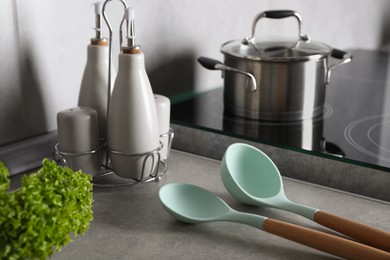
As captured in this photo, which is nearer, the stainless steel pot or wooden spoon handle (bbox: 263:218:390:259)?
wooden spoon handle (bbox: 263:218:390:259)

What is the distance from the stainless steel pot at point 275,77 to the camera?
1161mm

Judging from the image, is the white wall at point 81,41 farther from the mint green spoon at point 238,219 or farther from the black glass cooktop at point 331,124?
the mint green spoon at point 238,219

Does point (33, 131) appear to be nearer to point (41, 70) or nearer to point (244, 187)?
point (41, 70)

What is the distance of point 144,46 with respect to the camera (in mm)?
1238

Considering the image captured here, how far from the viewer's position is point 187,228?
2.76 ft

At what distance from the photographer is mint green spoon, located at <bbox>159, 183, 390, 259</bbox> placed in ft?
2.41

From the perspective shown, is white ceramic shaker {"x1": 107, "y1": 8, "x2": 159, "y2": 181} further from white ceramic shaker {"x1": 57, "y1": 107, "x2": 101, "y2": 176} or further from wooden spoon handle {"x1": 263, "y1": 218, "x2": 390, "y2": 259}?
wooden spoon handle {"x1": 263, "y1": 218, "x2": 390, "y2": 259}

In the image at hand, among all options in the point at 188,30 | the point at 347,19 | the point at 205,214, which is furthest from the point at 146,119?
the point at 347,19

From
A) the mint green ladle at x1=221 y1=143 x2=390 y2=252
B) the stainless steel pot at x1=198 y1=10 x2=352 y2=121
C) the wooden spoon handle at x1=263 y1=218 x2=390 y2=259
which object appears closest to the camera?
the wooden spoon handle at x1=263 y1=218 x2=390 y2=259

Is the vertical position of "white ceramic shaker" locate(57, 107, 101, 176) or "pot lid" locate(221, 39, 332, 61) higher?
"pot lid" locate(221, 39, 332, 61)

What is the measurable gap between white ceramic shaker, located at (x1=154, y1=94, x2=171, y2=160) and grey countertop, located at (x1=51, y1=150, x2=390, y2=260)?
48 millimetres

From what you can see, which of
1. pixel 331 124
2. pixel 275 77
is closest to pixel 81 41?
pixel 275 77

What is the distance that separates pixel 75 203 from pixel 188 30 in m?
0.74

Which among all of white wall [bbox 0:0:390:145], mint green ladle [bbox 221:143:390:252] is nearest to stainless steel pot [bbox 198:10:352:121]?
white wall [bbox 0:0:390:145]
